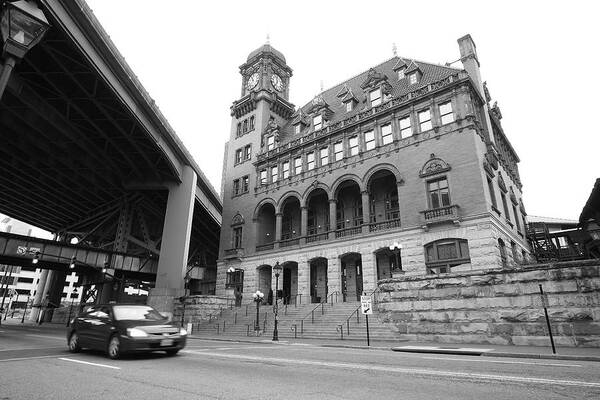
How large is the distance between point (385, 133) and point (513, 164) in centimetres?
1805

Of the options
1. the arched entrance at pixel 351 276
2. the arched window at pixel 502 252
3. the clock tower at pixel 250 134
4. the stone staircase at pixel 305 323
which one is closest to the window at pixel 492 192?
the arched window at pixel 502 252

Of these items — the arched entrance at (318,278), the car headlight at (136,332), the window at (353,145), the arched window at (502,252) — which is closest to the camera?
the car headlight at (136,332)

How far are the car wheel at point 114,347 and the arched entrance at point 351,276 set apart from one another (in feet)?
76.2

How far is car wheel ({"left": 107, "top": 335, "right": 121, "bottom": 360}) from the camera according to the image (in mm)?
9234

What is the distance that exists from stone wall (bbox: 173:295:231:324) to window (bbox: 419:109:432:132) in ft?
79.1

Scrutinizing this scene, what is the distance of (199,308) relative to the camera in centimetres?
3162

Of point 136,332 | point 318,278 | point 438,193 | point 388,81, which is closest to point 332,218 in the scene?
point 318,278

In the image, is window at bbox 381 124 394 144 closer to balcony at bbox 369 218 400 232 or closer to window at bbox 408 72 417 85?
window at bbox 408 72 417 85

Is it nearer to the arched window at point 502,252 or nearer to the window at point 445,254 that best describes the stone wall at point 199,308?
the window at point 445,254

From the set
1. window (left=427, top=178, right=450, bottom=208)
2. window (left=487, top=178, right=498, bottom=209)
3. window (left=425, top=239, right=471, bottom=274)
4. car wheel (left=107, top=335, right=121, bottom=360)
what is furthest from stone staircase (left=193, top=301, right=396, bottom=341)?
window (left=487, top=178, right=498, bottom=209)

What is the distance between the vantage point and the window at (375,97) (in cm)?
3378

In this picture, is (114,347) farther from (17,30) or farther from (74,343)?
(17,30)

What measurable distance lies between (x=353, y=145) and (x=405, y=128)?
5.27 metres

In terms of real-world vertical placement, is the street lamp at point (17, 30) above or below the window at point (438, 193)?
above
